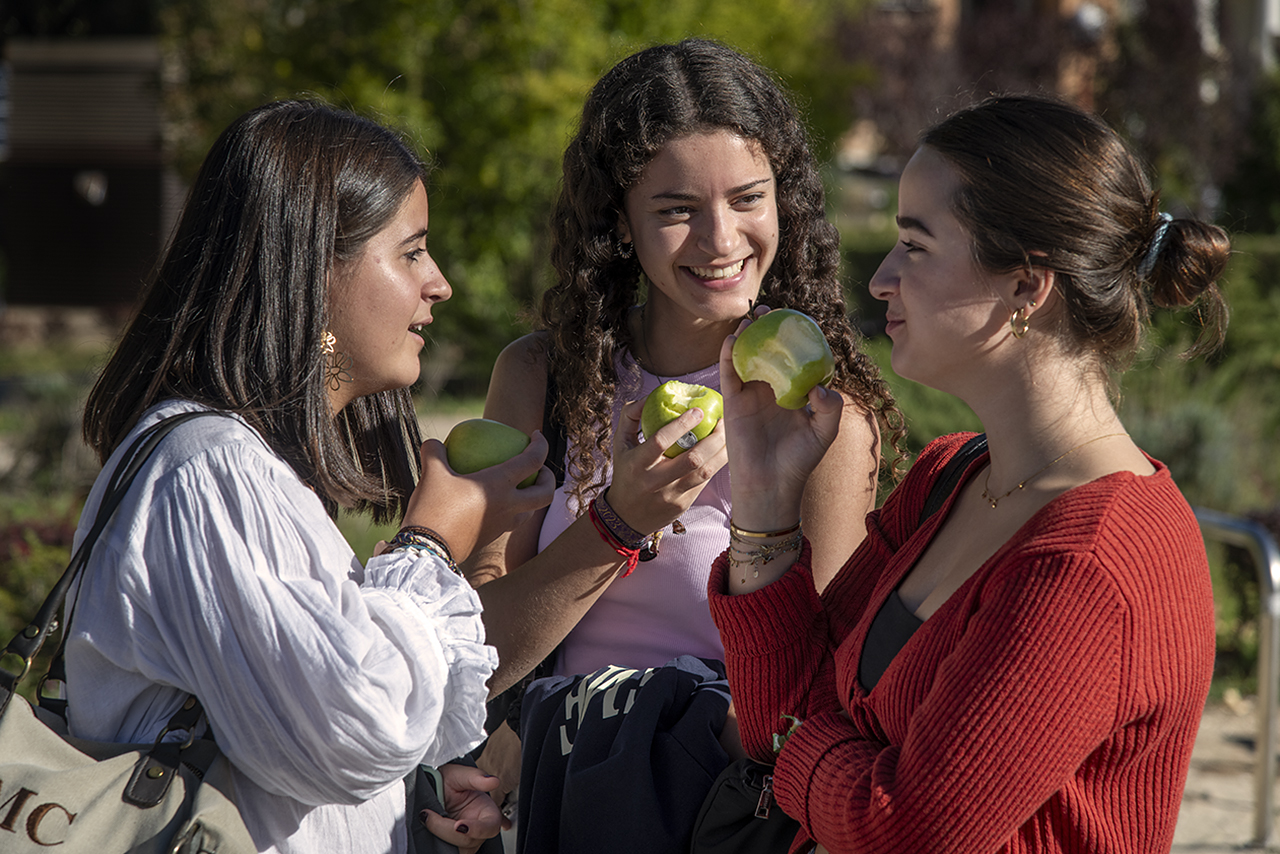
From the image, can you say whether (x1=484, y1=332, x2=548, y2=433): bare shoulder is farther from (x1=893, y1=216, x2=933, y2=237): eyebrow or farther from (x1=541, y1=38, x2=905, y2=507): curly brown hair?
(x1=893, y1=216, x2=933, y2=237): eyebrow

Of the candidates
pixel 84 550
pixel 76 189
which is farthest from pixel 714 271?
pixel 76 189

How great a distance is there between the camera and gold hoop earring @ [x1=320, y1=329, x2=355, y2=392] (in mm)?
1870

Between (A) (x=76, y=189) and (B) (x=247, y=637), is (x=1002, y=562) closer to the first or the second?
(B) (x=247, y=637)

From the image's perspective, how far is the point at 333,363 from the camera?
1.94 m

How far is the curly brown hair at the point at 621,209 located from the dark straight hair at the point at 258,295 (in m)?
0.69

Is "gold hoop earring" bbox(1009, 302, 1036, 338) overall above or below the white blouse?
above

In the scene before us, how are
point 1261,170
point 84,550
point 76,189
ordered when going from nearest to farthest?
point 84,550 < point 1261,170 < point 76,189

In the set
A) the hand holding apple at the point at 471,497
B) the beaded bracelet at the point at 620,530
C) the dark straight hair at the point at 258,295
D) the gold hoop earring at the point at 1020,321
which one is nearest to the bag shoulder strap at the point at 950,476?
the gold hoop earring at the point at 1020,321

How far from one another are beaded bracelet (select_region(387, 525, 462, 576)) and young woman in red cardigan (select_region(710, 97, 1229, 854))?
48cm

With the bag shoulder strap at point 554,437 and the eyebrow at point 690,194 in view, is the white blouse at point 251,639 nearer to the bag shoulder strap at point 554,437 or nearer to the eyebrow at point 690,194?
the bag shoulder strap at point 554,437

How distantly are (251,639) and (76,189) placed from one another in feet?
71.7

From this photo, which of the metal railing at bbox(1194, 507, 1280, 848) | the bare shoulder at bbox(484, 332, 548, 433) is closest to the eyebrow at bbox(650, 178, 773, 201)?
the bare shoulder at bbox(484, 332, 548, 433)

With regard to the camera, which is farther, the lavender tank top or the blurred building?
the blurred building

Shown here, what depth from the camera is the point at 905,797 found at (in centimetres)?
153
